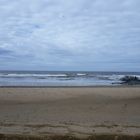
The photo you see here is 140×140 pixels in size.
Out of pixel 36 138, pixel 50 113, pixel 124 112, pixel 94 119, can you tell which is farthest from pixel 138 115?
pixel 36 138

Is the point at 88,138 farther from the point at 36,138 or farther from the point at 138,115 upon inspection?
the point at 138,115

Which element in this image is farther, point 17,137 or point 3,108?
point 3,108

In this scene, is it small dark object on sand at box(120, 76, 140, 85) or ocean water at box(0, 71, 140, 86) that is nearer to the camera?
ocean water at box(0, 71, 140, 86)

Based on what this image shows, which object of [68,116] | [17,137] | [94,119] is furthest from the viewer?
[68,116]

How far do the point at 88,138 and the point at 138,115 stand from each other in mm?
5397

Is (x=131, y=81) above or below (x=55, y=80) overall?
below

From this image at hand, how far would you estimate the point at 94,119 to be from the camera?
29.1 feet

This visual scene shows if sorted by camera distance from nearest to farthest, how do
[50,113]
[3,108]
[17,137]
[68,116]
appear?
1. [17,137]
2. [68,116]
3. [50,113]
4. [3,108]

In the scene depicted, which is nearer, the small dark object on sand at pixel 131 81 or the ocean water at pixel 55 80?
the ocean water at pixel 55 80

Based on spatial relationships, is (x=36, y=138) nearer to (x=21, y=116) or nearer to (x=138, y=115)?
(x=21, y=116)

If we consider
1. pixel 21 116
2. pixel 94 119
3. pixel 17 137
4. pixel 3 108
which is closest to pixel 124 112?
pixel 94 119

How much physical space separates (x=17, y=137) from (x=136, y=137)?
Answer: 198 cm

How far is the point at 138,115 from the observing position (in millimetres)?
9875

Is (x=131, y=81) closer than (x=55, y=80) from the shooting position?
Yes
